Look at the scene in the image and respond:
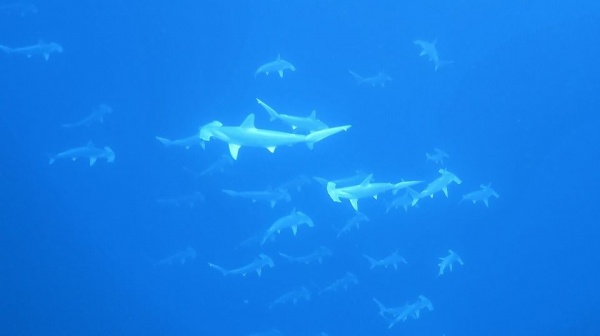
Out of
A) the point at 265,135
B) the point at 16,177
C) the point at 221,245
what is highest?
the point at 221,245

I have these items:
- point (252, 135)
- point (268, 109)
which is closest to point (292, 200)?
point (268, 109)

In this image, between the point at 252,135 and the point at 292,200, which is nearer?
the point at 252,135

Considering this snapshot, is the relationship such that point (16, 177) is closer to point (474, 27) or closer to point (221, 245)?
point (221, 245)

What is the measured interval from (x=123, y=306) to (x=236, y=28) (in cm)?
788

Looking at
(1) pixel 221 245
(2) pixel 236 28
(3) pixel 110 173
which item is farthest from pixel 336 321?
(2) pixel 236 28

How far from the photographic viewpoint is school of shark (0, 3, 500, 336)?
41.5 feet

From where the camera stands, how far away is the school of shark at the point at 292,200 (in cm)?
1265

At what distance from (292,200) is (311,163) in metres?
1.16

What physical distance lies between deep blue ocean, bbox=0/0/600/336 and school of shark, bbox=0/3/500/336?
10 cm

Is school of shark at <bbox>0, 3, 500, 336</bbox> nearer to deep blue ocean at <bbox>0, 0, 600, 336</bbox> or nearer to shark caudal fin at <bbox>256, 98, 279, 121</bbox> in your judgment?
deep blue ocean at <bbox>0, 0, 600, 336</bbox>

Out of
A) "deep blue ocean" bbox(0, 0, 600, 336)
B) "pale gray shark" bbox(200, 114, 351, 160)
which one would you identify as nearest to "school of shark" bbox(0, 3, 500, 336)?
"deep blue ocean" bbox(0, 0, 600, 336)

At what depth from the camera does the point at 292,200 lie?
17.3 m

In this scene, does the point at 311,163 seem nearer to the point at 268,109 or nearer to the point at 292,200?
the point at 292,200

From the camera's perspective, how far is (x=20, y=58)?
→ 1709 centimetres
